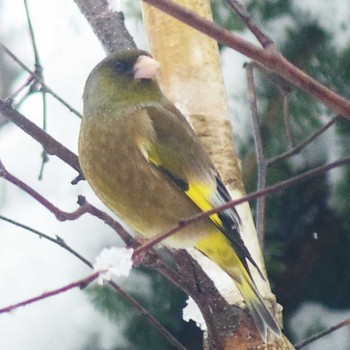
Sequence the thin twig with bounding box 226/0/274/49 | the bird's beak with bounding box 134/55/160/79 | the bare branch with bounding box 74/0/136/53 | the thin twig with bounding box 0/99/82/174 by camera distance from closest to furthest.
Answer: the thin twig with bounding box 226/0/274/49, the thin twig with bounding box 0/99/82/174, the bird's beak with bounding box 134/55/160/79, the bare branch with bounding box 74/0/136/53

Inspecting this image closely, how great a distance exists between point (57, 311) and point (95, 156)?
0.51 meters

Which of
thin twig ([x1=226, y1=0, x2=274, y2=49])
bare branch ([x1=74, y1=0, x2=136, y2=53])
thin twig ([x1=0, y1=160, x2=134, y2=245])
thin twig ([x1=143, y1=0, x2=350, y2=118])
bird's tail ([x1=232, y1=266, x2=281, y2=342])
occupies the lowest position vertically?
thin twig ([x1=143, y1=0, x2=350, y2=118])

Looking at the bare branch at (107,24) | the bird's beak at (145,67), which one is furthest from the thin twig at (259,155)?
the bare branch at (107,24)

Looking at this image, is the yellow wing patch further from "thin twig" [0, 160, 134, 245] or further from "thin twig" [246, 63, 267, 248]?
"thin twig" [0, 160, 134, 245]

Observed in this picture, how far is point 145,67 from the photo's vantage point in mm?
1787

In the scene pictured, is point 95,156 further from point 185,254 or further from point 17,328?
point 17,328

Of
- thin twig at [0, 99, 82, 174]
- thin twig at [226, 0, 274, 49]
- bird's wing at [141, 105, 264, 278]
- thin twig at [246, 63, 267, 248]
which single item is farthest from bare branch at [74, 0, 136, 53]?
thin twig at [226, 0, 274, 49]

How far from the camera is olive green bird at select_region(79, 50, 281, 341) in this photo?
1628 mm

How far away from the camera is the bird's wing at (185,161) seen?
66.1 inches

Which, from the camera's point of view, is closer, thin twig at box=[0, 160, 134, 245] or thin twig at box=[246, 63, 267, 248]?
thin twig at box=[0, 160, 134, 245]

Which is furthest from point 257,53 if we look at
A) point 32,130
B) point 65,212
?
point 32,130

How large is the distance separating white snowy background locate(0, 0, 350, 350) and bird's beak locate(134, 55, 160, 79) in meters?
0.43

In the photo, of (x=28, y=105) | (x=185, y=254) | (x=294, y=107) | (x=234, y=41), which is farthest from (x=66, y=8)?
(x=234, y=41)

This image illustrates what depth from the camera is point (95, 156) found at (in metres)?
1.68
